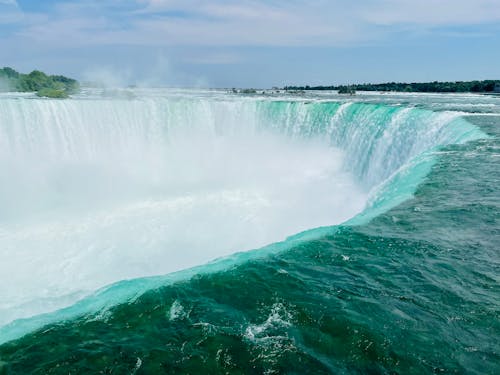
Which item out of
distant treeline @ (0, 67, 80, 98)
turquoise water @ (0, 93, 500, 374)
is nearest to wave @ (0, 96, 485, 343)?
turquoise water @ (0, 93, 500, 374)

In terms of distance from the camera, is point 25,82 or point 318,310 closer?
point 318,310

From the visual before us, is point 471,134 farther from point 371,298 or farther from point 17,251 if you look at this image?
point 17,251

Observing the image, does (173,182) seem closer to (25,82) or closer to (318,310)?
(318,310)

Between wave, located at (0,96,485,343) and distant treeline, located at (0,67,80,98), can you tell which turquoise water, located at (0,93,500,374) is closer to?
wave, located at (0,96,485,343)

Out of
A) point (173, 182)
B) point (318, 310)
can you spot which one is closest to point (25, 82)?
point (173, 182)

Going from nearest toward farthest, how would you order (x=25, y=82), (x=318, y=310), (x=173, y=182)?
(x=318, y=310) < (x=173, y=182) < (x=25, y=82)

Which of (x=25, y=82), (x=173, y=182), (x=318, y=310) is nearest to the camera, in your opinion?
(x=318, y=310)

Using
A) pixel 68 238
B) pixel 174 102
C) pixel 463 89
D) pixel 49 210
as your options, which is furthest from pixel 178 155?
pixel 463 89

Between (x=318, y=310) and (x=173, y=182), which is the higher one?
(x=318, y=310)

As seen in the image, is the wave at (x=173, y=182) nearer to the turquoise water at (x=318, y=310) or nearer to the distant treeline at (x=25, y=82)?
the turquoise water at (x=318, y=310)
